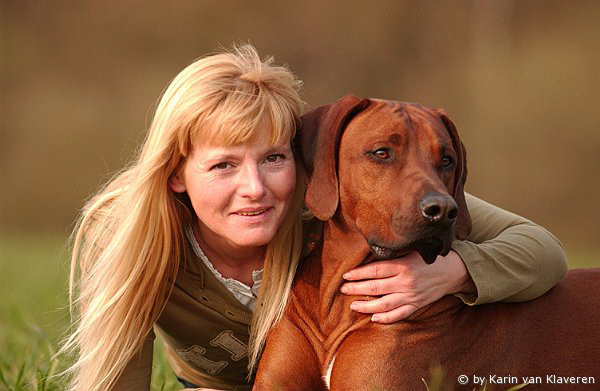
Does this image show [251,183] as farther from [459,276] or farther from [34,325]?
[34,325]

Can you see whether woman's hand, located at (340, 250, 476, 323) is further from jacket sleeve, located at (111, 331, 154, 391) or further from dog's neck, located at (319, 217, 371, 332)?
jacket sleeve, located at (111, 331, 154, 391)

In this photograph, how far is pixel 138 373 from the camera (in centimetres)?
448

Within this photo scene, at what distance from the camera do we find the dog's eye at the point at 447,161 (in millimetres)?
3866

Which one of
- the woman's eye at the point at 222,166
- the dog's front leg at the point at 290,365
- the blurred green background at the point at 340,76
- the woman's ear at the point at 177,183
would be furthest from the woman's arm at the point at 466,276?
the blurred green background at the point at 340,76

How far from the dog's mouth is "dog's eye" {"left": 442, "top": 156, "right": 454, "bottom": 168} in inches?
15.7

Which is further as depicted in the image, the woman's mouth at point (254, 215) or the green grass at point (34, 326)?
the green grass at point (34, 326)

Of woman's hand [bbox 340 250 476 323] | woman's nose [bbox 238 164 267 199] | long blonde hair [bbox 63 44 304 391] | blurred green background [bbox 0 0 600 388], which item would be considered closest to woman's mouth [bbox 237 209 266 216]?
woman's nose [bbox 238 164 267 199]

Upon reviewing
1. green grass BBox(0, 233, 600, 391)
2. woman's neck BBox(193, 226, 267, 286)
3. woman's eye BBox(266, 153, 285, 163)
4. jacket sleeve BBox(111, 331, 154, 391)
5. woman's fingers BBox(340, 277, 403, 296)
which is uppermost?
woman's eye BBox(266, 153, 285, 163)

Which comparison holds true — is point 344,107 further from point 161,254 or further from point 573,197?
point 573,197

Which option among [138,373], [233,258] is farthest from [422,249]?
[138,373]

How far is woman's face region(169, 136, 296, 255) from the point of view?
162 inches

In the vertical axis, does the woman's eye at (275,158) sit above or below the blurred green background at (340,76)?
above

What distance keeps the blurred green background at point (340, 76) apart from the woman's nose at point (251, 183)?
17.6 metres

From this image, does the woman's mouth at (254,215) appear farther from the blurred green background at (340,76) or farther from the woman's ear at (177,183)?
the blurred green background at (340,76)
